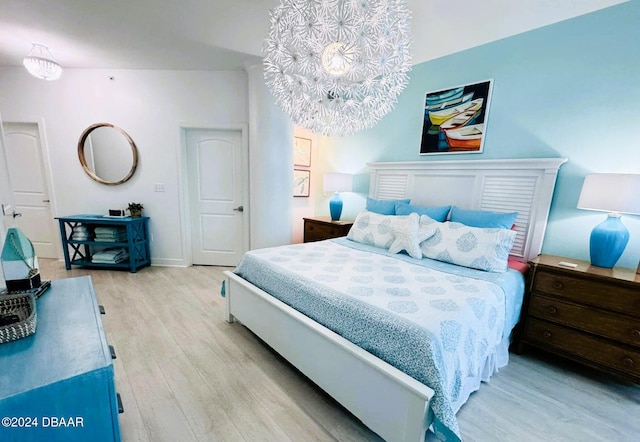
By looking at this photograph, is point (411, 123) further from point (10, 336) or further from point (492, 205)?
point (10, 336)

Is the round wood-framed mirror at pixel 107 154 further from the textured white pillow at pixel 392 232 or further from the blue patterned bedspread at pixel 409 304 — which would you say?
the textured white pillow at pixel 392 232

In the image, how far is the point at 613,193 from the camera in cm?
177

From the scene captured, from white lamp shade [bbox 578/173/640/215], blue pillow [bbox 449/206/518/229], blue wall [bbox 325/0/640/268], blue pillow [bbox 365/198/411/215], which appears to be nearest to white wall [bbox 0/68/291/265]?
blue pillow [bbox 365/198/411/215]

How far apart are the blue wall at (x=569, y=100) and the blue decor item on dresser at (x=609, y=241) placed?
203 millimetres

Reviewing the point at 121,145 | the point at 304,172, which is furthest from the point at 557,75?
the point at 121,145

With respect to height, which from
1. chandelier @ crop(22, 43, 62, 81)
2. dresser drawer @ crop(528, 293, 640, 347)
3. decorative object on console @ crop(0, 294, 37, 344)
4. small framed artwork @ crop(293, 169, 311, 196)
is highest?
chandelier @ crop(22, 43, 62, 81)

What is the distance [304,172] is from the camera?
167 inches

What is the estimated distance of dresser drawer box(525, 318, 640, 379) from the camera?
168cm

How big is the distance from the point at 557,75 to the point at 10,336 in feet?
12.0

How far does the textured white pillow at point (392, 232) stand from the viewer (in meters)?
2.32

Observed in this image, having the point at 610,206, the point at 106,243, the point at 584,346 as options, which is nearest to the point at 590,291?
the point at 584,346

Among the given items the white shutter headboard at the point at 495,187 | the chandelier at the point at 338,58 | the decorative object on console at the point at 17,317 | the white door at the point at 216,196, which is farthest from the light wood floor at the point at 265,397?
the chandelier at the point at 338,58

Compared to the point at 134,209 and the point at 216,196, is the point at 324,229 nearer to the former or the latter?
the point at 216,196

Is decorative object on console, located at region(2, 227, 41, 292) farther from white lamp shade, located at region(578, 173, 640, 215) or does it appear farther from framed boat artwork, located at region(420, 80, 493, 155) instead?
white lamp shade, located at region(578, 173, 640, 215)
